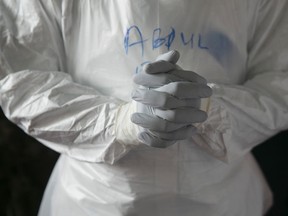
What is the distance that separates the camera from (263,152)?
4.00 ft

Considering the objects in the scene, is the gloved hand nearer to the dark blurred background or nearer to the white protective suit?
the white protective suit

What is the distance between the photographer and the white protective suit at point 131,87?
0.70m

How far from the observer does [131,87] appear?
731mm

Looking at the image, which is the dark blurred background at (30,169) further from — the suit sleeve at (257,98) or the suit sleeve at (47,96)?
the suit sleeve at (47,96)

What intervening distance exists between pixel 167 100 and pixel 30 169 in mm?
857

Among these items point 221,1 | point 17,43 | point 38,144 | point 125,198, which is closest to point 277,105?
point 221,1

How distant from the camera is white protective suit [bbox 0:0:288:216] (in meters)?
0.70

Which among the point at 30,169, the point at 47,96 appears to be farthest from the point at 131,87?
the point at 30,169

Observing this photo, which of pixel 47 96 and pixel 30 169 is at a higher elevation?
pixel 47 96

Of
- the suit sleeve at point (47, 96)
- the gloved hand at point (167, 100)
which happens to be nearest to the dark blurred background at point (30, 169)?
the suit sleeve at point (47, 96)

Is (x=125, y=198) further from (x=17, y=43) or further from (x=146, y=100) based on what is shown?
(x=17, y=43)

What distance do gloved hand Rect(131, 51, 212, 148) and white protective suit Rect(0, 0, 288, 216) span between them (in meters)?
0.06

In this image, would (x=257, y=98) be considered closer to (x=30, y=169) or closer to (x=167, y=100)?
(x=167, y=100)

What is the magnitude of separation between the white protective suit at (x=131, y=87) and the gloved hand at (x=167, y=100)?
6 cm
